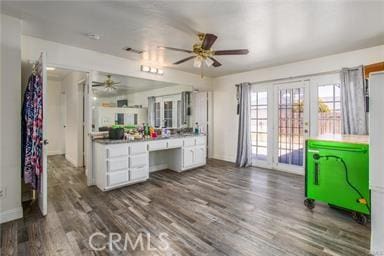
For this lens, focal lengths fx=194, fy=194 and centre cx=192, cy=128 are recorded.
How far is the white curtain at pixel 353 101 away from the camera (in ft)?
11.0

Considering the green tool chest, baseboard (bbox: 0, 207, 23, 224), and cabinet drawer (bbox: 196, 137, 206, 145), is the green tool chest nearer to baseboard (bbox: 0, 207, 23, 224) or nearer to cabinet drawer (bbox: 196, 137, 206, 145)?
cabinet drawer (bbox: 196, 137, 206, 145)

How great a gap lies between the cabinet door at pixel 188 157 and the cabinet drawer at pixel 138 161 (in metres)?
1.03

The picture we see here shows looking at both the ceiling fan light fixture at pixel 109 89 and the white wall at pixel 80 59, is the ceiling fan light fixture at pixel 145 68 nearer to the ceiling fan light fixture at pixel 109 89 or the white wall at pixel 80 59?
the white wall at pixel 80 59

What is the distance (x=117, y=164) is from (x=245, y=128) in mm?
3186

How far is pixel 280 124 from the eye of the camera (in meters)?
4.67

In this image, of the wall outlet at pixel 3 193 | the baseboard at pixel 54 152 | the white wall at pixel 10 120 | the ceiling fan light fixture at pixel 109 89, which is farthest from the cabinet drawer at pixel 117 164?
the baseboard at pixel 54 152

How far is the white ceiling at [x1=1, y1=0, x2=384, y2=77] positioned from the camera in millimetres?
2146

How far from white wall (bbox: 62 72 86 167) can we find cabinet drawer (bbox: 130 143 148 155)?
2131 mm

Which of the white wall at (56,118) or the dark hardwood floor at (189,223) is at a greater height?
the white wall at (56,118)

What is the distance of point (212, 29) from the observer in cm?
270

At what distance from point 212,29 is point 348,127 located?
9.71ft

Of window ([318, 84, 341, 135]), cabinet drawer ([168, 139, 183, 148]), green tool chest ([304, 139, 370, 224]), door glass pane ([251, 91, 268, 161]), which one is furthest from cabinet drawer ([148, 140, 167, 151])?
window ([318, 84, 341, 135])

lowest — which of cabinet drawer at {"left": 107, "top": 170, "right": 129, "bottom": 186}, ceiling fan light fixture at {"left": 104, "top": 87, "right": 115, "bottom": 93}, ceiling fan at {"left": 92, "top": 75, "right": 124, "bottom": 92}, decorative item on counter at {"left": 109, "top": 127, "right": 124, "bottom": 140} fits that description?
cabinet drawer at {"left": 107, "top": 170, "right": 129, "bottom": 186}

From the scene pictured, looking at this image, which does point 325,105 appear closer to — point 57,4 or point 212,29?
point 212,29
